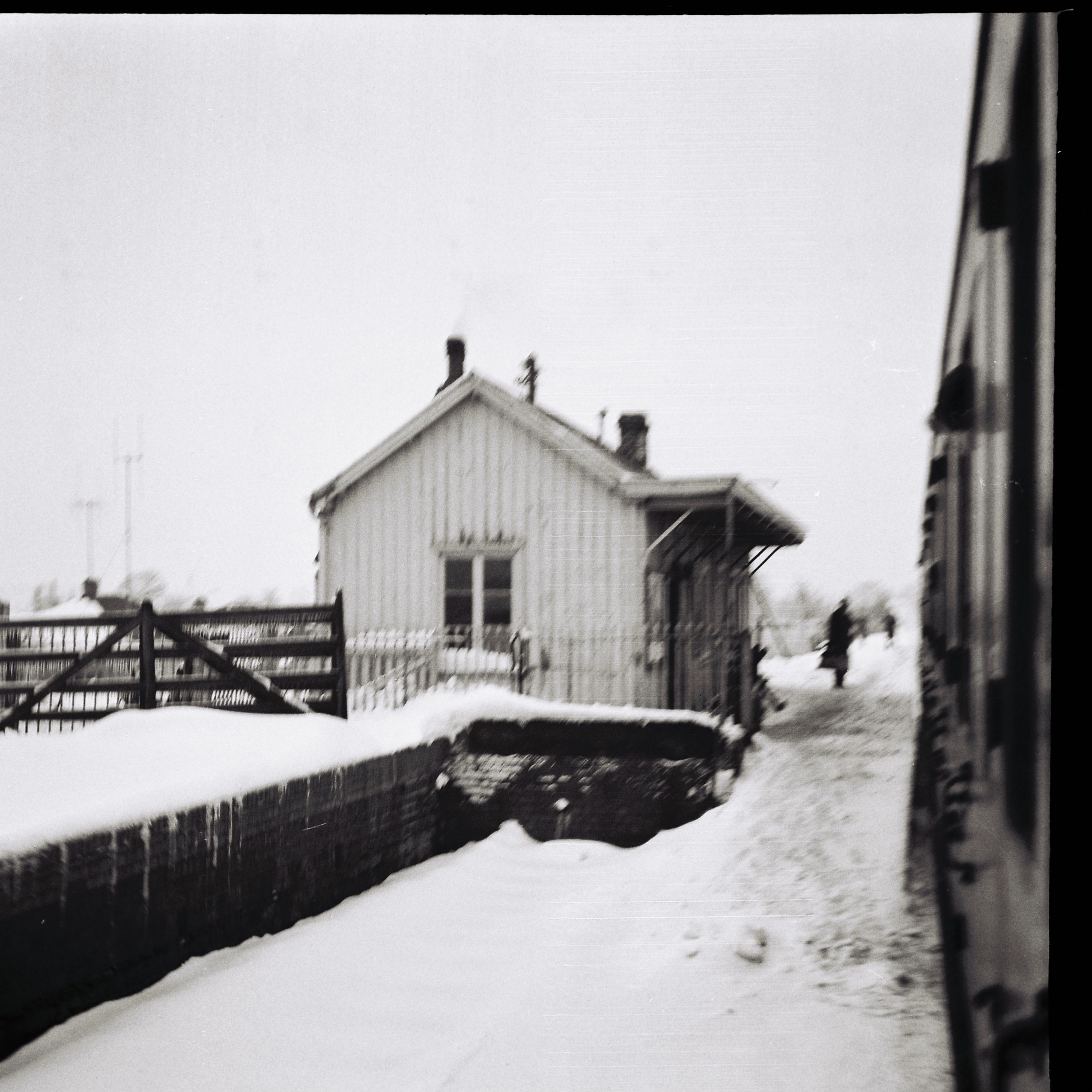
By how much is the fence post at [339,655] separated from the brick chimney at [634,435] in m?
1.51

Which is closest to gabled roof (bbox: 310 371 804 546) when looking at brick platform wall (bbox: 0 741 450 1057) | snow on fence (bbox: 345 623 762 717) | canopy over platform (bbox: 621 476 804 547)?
canopy over platform (bbox: 621 476 804 547)

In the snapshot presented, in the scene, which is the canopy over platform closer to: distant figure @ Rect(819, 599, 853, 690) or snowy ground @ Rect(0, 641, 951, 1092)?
distant figure @ Rect(819, 599, 853, 690)

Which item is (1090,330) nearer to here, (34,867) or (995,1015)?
(995,1015)

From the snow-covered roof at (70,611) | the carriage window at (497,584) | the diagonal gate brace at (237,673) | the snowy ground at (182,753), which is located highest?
the carriage window at (497,584)

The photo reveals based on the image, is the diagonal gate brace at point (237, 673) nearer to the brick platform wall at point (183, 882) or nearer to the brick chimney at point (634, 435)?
the brick platform wall at point (183, 882)

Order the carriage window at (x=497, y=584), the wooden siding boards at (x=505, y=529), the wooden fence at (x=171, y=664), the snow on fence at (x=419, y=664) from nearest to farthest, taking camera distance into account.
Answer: the carriage window at (x=497, y=584) → the wooden siding boards at (x=505, y=529) → the wooden fence at (x=171, y=664) → the snow on fence at (x=419, y=664)

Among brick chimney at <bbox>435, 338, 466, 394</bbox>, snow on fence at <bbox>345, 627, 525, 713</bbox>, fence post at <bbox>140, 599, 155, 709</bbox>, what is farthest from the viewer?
snow on fence at <bbox>345, 627, 525, 713</bbox>

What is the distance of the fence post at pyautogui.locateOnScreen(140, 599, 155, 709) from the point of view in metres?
3.11

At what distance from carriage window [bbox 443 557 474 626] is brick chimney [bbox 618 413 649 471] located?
32.1 inches

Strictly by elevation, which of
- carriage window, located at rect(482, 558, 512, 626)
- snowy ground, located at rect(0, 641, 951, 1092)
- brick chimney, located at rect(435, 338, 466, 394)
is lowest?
snowy ground, located at rect(0, 641, 951, 1092)

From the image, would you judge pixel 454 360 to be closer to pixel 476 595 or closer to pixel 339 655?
pixel 476 595

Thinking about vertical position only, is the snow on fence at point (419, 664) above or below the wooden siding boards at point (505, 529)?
below

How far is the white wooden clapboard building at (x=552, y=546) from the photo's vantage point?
2.59 metres

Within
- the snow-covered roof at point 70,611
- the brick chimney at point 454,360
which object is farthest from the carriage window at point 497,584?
the snow-covered roof at point 70,611
